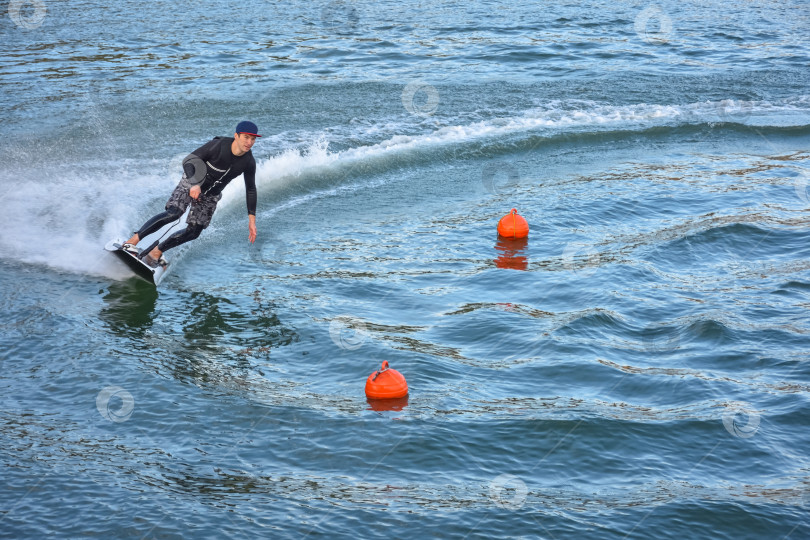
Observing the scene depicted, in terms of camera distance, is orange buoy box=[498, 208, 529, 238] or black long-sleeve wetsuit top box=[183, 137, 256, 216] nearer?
black long-sleeve wetsuit top box=[183, 137, 256, 216]

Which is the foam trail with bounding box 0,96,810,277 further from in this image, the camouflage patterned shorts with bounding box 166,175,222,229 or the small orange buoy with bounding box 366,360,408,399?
the small orange buoy with bounding box 366,360,408,399

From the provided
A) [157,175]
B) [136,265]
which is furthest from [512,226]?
[157,175]

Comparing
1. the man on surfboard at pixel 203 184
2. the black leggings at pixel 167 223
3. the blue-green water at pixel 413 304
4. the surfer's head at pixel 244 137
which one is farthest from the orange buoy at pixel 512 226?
the black leggings at pixel 167 223

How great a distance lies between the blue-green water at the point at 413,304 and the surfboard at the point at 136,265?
285 mm

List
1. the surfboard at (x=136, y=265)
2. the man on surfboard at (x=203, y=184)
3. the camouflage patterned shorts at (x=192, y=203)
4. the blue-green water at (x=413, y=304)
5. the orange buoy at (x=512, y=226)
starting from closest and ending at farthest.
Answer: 1. the blue-green water at (x=413, y=304)
2. the man on surfboard at (x=203, y=184)
3. the surfboard at (x=136, y=265)
4. the camouflage patterned shorts at (x=192, y=203)
5. the orange buoy at (x=512, y=226)

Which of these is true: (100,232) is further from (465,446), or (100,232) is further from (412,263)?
(465,446)

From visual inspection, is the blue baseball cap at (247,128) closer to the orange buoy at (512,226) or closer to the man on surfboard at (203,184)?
the man on surfboard at (203,184)

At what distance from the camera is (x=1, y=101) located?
63.7ft

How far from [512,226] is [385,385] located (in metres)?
5.58

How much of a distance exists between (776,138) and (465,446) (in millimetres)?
15162

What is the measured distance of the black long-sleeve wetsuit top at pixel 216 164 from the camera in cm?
1070

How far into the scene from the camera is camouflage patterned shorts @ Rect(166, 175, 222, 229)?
1109cm

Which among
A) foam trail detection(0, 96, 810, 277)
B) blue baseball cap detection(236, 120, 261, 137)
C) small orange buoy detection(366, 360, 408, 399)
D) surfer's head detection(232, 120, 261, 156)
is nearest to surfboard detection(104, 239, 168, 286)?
foam trail detection(0, 96, 810, 277)

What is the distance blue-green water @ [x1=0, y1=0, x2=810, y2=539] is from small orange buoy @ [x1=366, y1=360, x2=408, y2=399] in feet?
0.41
